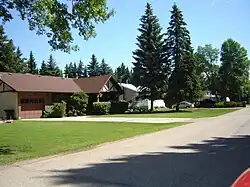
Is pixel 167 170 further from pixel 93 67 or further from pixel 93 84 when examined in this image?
pixel 93 67

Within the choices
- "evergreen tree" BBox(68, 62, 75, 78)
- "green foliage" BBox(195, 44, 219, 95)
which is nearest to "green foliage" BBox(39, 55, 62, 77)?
"evergreen tree" BBox(68, 62, 75, 78)

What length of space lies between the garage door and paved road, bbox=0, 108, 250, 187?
30.0 m

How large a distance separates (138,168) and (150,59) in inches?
1753

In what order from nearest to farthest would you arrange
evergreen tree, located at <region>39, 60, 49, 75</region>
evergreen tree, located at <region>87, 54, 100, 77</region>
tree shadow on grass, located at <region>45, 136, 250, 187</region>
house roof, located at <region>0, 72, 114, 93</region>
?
1. tree shadow on grass, located at <region>45, 136, 250, 187</region>
2. house roof, located at <region>0, 72, 114, 93</region>
3. evergreen tree, located at <region>39, 60, 49, 75</region>
4. evergreen tree, located at <region>87, 54, 100, 77</region>

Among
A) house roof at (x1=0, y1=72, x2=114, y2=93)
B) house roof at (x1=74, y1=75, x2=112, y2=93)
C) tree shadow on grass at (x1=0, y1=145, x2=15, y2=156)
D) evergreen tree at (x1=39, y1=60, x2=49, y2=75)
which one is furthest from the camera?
evergreen tree at (x1=39, y1=60, x2=49, y2=75)

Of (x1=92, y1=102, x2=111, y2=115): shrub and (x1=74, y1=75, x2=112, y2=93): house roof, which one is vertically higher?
(x1=74, y1=75, x2=112, y2=93): house roof

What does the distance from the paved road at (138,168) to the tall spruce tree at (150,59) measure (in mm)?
39567

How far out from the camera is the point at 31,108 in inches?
1649

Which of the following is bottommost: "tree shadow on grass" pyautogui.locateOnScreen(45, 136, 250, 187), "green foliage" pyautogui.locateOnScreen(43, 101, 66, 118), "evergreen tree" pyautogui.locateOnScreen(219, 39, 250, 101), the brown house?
"tree shadow on grass" pyautogui.locateOnScreen(45, 136, 250, 187)

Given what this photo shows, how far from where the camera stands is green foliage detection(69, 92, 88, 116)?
45781 mm

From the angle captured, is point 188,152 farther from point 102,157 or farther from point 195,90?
point 195,90

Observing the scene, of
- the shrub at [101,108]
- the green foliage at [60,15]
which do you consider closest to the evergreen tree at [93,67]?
the shrub at [101,108]

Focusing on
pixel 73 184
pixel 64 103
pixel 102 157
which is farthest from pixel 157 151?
pixel 64 103

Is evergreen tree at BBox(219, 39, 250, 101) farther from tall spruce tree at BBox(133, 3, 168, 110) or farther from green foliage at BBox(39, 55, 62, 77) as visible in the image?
green foliage at BBox(39, 55, 62, 77)
